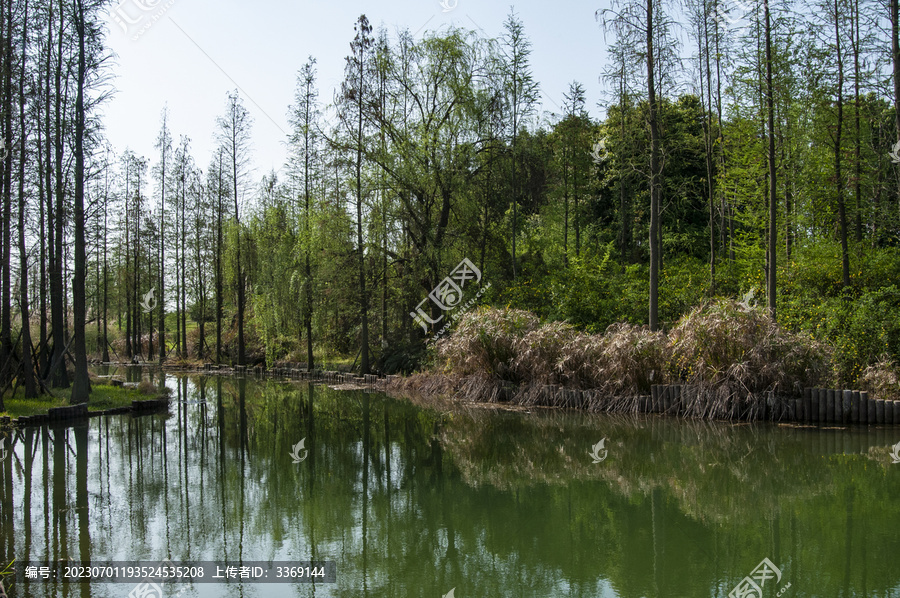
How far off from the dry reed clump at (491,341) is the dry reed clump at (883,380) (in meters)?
6.91

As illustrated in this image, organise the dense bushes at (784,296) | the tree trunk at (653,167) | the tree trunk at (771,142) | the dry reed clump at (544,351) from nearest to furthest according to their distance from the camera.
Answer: the dense bushes at (784,296) < the tree trunk at (771,142) < the tree trunk at (653,167) < the dry reed clump at (544,351)

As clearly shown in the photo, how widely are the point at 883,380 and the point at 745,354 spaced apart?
2.22 meters

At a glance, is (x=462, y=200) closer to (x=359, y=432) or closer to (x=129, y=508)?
(x=359, y=432)

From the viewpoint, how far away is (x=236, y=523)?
6.50 metres

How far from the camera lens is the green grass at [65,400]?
514 inches

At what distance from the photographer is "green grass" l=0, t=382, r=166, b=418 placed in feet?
42.8

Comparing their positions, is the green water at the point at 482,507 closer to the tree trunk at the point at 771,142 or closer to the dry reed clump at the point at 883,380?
the dry reed clump at the point at 883,380

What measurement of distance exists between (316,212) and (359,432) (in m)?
15.1

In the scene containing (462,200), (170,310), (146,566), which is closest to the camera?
(146,566)

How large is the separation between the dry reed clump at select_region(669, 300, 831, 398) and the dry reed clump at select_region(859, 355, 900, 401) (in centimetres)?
69

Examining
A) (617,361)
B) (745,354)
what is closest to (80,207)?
(617,361)

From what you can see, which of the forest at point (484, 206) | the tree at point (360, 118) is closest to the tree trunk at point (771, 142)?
the forest at point (484, 206)

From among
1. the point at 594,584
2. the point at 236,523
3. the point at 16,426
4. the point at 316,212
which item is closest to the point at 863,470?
the point at 594,584

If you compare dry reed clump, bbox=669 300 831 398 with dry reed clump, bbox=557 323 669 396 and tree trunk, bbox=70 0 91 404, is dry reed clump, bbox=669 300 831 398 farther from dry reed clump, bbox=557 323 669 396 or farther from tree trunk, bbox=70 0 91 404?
tree trunk, bbox=70 0 91 404
